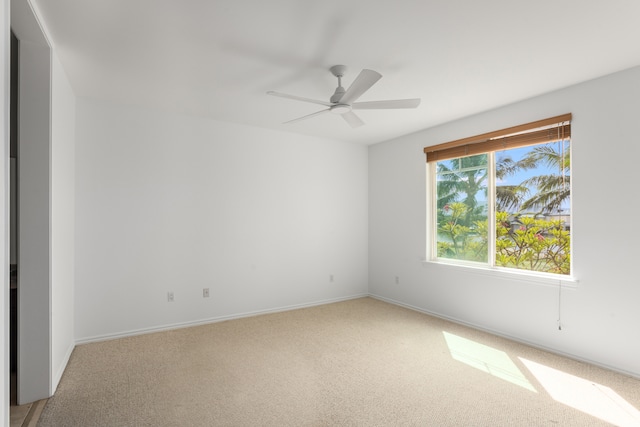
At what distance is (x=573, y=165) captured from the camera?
3.08m

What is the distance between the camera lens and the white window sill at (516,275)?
3105mm

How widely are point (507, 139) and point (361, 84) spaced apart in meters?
2.19

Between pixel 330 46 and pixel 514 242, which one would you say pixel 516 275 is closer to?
pixel 514 242

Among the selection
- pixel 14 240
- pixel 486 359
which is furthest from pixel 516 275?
pixel 14 240

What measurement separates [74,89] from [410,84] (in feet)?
10.6

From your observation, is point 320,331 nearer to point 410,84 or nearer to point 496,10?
point 410,84

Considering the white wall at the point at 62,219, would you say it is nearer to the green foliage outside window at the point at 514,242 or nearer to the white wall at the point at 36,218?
the white wall at the point at 36,218

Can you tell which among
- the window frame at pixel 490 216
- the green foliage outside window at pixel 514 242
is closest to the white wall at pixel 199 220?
the window frame at pixel 490 216

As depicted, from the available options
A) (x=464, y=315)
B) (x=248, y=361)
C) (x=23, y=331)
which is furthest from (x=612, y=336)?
(x=23, y=331)

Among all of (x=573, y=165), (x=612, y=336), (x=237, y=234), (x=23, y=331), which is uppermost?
(x=573, y=165)

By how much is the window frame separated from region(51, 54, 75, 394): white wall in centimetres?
398

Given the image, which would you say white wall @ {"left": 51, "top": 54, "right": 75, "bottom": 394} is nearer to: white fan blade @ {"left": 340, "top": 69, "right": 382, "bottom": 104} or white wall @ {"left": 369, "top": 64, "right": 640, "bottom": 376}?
white fan blade @ {"left": 340, "top": 69, "right": 382, "bottom": 104}

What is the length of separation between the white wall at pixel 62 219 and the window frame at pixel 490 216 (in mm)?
3977

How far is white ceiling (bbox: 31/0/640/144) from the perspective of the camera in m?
1.97
